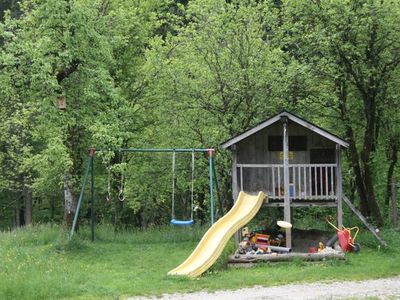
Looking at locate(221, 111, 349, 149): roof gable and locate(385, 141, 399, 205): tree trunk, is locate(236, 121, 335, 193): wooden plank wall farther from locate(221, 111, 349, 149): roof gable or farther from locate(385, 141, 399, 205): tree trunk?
locate(385, 141, 399, 205): tree trunk

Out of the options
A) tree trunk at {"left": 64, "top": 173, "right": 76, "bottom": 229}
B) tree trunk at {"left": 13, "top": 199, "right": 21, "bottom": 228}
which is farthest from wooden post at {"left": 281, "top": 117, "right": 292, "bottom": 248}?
tree trunk at {"left": 13, "top": 199, "right": 21, "bottom": 228}

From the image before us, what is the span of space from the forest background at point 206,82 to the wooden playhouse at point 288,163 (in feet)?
6.63

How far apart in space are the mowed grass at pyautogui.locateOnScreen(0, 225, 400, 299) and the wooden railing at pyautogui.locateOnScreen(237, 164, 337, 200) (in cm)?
202

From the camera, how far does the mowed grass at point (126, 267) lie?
36.9 feet

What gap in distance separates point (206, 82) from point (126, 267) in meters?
8.20

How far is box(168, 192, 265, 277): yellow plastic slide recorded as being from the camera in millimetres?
13141

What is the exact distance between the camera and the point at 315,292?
35.7ft

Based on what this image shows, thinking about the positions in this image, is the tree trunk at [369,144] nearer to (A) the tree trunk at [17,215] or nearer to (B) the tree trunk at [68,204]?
(B) the tree trunk at [68,204]

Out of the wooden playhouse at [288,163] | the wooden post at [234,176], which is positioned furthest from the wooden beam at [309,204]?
the wooden post at [234,176]

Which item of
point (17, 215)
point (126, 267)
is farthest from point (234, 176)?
point (17, 215)

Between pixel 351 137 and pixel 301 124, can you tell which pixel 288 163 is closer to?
pixel 301 124

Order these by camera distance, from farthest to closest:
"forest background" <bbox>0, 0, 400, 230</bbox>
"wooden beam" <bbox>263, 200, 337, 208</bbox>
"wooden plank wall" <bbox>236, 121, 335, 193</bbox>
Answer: "wooden plank wall" <bbox>236, 121, 335, 193</bbox> → "forest background" <bbox>0, 0, 400, 230</bbox> → "wooden beam" <bbox>263, 200, 337, 208</bbox>

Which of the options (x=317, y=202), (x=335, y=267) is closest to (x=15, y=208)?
(x=317, y=202)

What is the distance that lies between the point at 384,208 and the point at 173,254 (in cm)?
1231
